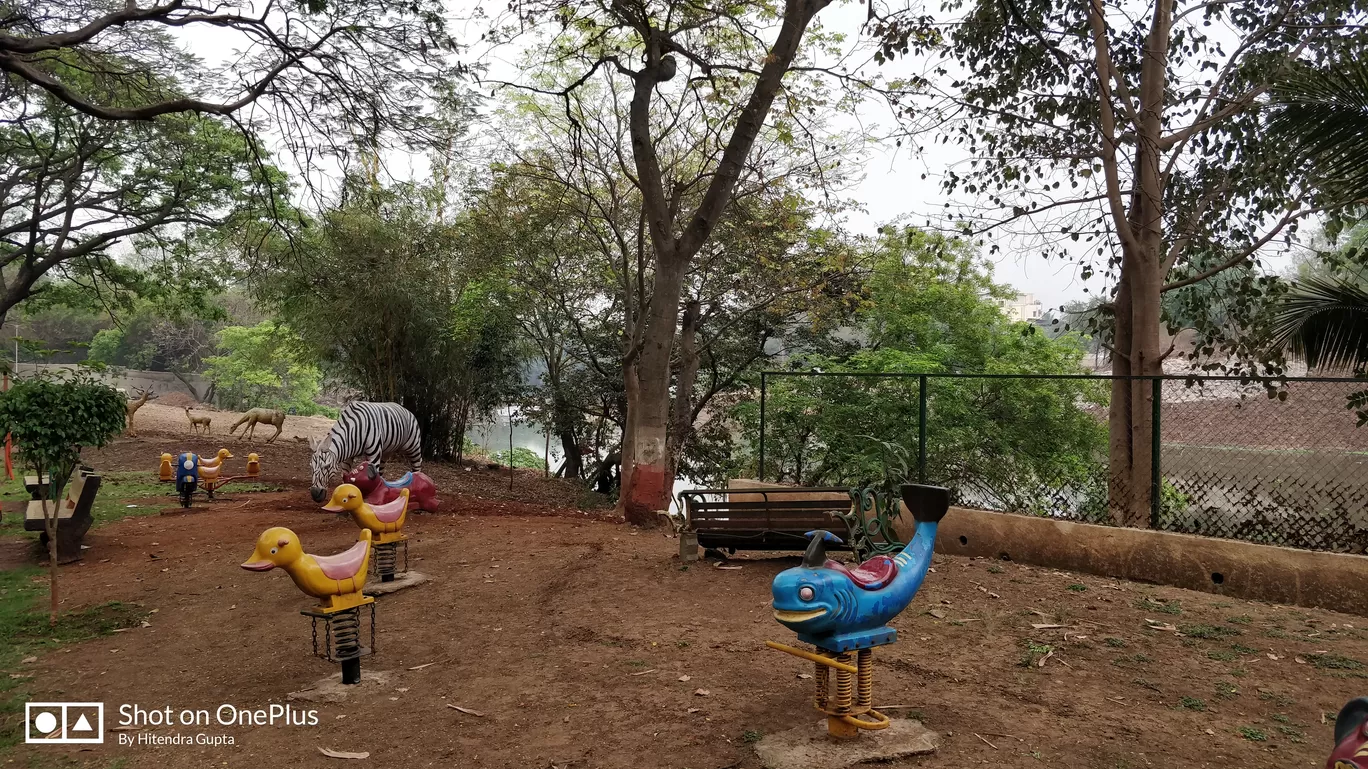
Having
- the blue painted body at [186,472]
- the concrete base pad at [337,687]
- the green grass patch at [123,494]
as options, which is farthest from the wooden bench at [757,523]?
the blue painted body at [186,472]

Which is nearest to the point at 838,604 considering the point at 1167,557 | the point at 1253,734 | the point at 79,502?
the point at 1253,734

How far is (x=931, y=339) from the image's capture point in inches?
596

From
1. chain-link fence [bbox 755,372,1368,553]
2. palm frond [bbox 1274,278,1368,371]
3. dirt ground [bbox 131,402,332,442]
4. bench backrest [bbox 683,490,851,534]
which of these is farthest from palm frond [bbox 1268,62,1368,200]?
dirt ground [bbox 131,402,332,442]

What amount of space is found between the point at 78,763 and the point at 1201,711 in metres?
5.89

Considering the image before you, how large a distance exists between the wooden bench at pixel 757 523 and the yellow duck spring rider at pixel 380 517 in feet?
8.40

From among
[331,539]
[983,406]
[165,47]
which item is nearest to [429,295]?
[165,47]

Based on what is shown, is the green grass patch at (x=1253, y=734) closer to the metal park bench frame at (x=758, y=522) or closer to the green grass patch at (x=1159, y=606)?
the green grass patch at (x=1159, y=606)

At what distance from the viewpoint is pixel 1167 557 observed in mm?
7043

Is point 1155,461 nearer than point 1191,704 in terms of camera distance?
No

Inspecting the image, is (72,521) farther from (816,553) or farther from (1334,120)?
(1334,120)

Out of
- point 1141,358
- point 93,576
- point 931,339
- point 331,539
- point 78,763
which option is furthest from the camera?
point 931,339

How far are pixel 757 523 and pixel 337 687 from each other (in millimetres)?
3823

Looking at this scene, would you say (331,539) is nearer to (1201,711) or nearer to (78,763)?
(78,763)

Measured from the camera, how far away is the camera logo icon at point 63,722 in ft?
14.9
